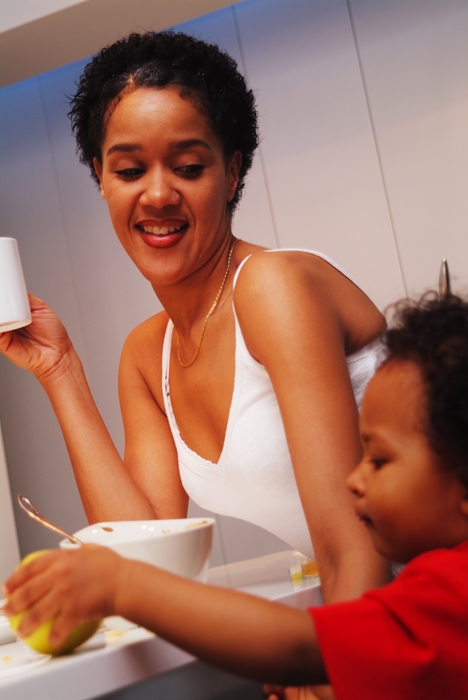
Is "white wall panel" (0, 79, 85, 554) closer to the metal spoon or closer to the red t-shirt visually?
the metal spoon

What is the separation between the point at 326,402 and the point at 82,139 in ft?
2.49

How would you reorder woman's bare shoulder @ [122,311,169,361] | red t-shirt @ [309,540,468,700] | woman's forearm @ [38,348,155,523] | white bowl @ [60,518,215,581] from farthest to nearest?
woman's bare shoulder @ [122,311,169,361], woman's forearm @ [38,348,155,523], white bowl @ [60,518,215,581], red t-shirt @ [309,540,468,700]

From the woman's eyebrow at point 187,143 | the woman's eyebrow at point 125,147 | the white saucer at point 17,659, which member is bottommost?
the white saucer at point 17,659

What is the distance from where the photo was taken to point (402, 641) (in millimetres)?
547

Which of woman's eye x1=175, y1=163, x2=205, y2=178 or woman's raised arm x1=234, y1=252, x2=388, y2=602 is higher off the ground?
woman's eye x1=175, y1=163, x2=205, y2=178

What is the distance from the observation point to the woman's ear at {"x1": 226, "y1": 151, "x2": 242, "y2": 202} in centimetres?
126

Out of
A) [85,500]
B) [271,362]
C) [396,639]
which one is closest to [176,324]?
[85,500]

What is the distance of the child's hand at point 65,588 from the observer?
22.1 inches

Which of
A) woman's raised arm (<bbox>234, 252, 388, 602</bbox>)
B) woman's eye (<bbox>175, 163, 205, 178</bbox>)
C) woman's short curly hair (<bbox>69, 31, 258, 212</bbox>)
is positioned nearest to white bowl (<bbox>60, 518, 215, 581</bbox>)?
woman's raised arm (<bbox>234, 252, 388, 602</bbox>)

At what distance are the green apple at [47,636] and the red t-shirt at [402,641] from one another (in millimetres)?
205

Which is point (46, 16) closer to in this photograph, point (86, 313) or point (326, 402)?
point (86, 313)

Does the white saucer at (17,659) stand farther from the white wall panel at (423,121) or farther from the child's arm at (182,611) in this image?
the white wall panel at (423,121)

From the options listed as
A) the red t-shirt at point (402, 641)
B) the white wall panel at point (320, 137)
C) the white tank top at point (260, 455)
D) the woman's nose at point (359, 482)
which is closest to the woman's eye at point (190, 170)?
the white tank top at point (260, 455)

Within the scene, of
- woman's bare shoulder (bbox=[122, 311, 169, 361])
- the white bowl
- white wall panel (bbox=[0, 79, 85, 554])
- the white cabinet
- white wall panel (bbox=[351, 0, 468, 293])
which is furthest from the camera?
white wall panel (bbox=[0, 79, 85, 554])
